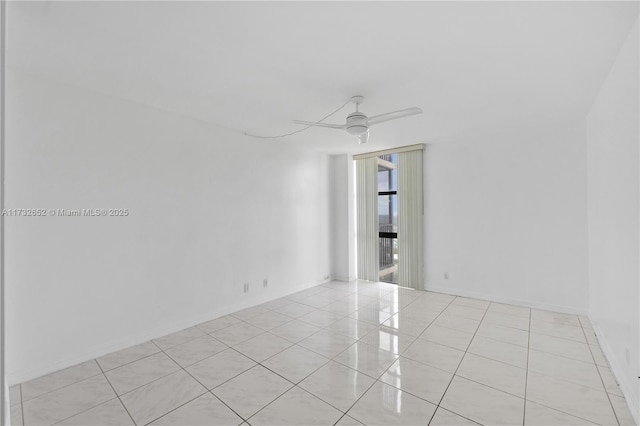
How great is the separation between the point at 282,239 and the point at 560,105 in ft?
13.6

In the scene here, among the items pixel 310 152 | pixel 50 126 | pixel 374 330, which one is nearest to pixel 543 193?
pixel 374 330

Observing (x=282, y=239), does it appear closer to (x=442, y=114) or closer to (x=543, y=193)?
(x=442, y=114)

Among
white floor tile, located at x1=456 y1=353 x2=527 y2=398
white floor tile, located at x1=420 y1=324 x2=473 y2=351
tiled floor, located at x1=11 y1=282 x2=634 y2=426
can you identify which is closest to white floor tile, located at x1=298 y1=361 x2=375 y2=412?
tiled floor, located at x1=11 y1=282 x2=634 y2=426

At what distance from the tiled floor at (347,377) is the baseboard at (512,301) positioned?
0.29 m

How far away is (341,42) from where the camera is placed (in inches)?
83.0

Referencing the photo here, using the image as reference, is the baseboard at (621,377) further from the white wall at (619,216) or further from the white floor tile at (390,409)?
the white floor tile at (390,409)

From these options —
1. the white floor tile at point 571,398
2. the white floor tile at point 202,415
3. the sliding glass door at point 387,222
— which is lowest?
the white floor tile at point 202,415

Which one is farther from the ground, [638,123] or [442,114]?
[442,114]

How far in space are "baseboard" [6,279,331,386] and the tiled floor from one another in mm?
71

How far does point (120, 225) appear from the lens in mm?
3100

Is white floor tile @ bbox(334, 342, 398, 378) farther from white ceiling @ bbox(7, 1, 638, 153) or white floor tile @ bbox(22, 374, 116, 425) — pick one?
white ceiling @ bbox(7, 1, 638, 153)

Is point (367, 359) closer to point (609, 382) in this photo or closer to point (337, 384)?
point (337, 384)

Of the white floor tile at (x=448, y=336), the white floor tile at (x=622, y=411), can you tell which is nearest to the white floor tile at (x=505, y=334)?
the white floor tile at (x=448, y=336)

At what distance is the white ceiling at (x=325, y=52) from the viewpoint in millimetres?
1814
